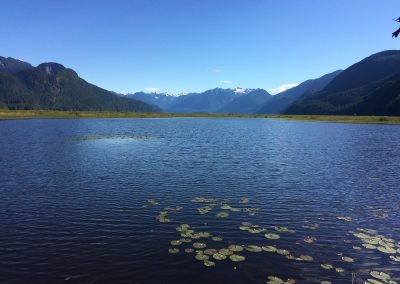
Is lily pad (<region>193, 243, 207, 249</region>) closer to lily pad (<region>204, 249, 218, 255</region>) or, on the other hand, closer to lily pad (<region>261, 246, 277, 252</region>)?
lily pad (<region>204, 249, 218, 255</region>)

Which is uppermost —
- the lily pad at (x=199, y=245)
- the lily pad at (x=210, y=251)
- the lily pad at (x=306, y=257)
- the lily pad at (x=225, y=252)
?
the lily pad at (x=210, y=251)

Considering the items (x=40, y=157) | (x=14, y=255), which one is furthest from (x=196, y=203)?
(x=40, y=157)

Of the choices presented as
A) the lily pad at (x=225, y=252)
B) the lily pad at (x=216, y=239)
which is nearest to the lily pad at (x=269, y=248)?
the lily pad at (x=225, y=252)

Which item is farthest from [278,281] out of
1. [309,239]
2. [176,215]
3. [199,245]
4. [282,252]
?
[176,215]

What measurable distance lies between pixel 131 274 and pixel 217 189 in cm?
2051

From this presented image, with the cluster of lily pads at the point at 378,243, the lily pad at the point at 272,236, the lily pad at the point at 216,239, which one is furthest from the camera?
the lily pad at the point at 272,236

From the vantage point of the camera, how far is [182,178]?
4359 cm

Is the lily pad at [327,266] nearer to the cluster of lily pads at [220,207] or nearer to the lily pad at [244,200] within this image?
the cluster of lily pads at [220,207]

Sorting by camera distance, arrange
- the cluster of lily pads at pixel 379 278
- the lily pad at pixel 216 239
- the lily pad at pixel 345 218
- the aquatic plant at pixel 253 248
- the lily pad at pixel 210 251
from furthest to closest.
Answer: the lily pad at pixel 345 218 < the lily pad at pixel 216 239 < the aquatic plant at pixel 253 248 < the lily pad at pixel 210 251 < the cluster of lily pads at pixel 379 278

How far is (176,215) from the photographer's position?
28.9 meters

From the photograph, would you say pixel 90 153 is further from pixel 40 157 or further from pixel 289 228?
pixel 289 228

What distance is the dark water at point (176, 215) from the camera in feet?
63.3

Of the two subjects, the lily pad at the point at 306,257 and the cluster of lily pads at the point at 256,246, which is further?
the lily pad at the point at 306,257

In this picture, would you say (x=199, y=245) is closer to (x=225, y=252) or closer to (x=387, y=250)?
(x=225, y=252)
